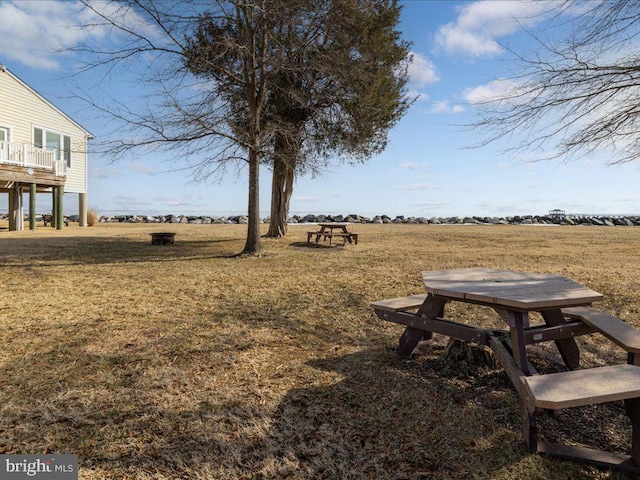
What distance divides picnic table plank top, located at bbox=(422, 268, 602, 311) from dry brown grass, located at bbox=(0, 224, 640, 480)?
784 millimetres

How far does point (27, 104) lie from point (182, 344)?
22.7 m

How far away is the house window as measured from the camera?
21.4 metres

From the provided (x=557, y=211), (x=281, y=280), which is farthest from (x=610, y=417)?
(x=557, y=211)

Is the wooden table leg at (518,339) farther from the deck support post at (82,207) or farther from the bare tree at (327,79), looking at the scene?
the deck support post at (82,207)

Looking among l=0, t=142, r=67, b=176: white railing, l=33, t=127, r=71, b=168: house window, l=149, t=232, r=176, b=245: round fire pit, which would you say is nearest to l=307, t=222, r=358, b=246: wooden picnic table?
l=149, t=232, r=176, b=245: round fire pit

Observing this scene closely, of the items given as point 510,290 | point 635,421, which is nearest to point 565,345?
point 510,290

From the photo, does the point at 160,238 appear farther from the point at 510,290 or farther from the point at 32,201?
the point at 510,290

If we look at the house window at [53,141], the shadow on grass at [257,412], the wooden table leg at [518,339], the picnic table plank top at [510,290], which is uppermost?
the house window at [53,141]

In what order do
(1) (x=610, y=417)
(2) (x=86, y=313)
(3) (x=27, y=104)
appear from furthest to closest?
(3) (x=27, y=104), (2) (x=86, y=313), (1) (x=610, y=417)

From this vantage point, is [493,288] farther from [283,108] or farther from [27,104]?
[27,104]

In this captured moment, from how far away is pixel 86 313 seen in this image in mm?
5375

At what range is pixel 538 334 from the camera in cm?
338

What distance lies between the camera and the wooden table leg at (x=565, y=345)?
3.81 meters

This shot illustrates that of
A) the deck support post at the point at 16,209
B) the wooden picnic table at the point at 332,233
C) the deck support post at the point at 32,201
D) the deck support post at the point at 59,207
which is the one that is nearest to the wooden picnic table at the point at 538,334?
the wooden picnic table at the point at 332,233
